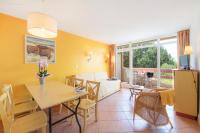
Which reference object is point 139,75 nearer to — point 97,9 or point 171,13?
point 171,13

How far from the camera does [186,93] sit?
2721 millimetres

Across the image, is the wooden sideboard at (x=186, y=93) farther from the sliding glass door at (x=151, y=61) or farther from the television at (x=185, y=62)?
the sliding glass door at (x=151, y=61)

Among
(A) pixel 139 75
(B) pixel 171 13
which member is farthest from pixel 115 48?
(B) pixel 171 13

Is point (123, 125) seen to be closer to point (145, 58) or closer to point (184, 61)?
point (184, 61)

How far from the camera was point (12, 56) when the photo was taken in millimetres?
2654

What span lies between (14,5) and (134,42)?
15.7 feet

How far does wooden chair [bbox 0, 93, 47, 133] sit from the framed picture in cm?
170

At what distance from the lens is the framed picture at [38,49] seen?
2.92 metres

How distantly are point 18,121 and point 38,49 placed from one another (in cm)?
206

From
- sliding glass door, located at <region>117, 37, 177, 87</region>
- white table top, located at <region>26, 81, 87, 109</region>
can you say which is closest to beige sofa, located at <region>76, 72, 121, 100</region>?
sliding glass door, located at <region>117, 37, 177, 87</region>

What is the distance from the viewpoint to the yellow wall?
2545mm

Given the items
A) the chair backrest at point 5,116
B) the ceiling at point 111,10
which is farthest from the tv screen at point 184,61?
the chair backrest at point 5,116

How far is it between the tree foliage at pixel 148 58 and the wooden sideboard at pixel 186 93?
181 centimetres

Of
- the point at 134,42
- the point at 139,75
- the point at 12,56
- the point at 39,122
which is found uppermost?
the point at 134,42
